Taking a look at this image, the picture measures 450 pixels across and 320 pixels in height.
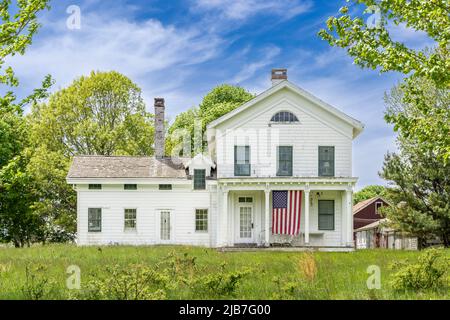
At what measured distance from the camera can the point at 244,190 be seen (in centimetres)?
3197

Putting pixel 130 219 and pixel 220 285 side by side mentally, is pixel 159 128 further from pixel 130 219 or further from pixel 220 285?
pixel 220 285

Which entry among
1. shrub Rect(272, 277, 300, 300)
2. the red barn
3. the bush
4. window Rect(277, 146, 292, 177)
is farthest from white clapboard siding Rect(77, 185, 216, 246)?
the red barn

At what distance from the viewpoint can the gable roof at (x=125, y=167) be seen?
32.4 meters

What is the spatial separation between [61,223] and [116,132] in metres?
6.80

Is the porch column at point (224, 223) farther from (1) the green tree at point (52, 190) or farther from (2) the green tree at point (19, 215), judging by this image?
(2) the green tree at point (19, 215)

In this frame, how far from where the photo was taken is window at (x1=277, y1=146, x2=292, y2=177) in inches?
1257

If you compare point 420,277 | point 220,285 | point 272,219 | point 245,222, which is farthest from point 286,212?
A: point 220,285

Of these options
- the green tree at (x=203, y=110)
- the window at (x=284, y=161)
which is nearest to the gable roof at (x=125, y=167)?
the window at (x=284, y=161)

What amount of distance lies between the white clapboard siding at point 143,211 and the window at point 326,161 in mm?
5899

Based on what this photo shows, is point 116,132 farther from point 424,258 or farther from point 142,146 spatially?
point 424,258

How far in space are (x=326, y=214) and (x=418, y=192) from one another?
17.6 feet

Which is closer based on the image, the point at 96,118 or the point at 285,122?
the point at 285,122

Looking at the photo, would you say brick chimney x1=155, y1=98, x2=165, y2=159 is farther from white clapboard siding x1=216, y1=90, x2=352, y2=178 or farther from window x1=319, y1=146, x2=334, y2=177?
window x1=319, y1=146, x2=334, y2=177
